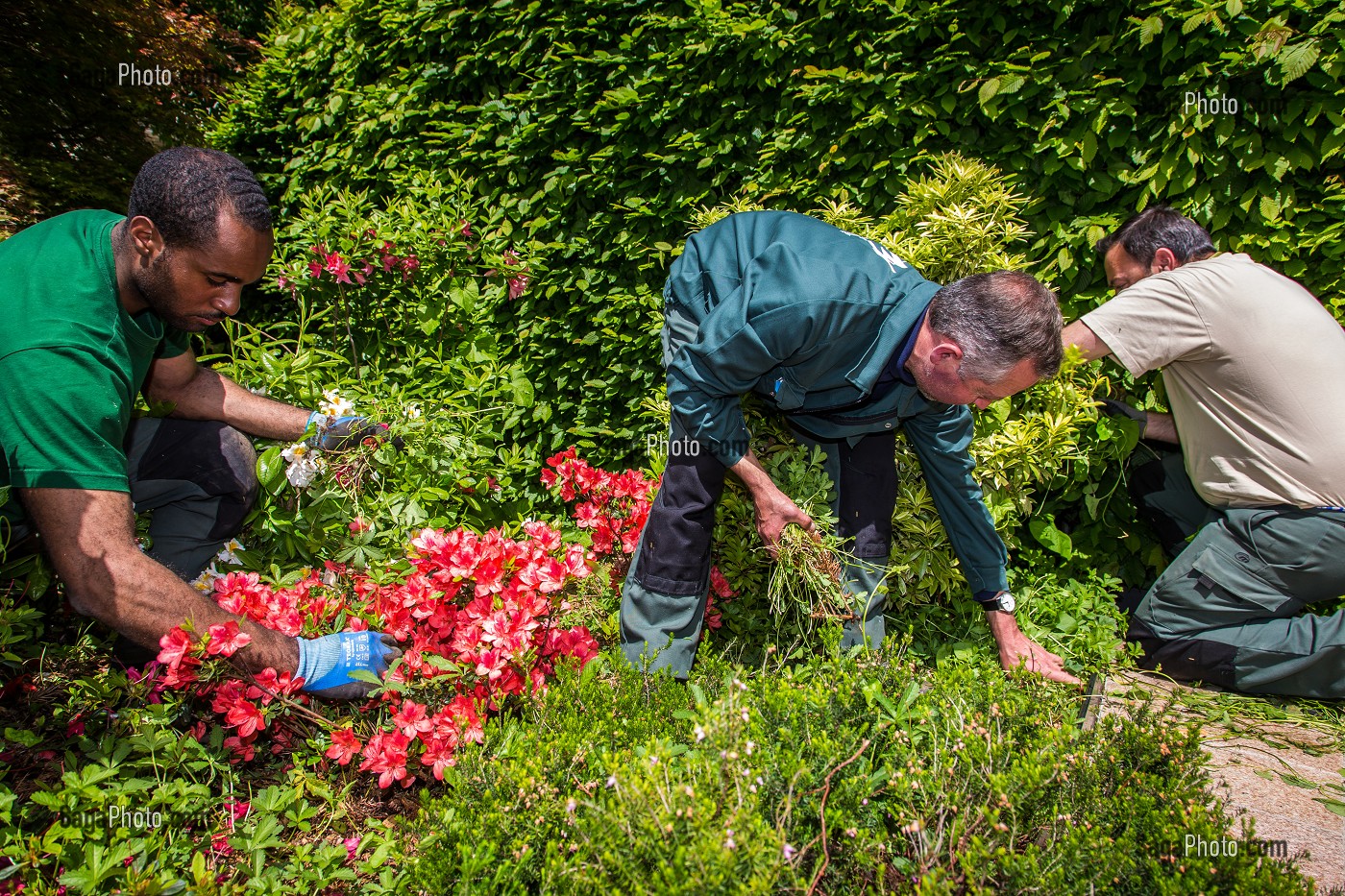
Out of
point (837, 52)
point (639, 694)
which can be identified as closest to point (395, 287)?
point (837, 52)

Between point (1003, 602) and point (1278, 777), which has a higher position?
point (1003, 602)

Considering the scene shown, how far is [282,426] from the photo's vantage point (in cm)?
279

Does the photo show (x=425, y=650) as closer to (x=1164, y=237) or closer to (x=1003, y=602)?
(x=1003, y=602)

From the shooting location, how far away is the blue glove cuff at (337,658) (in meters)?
2.06

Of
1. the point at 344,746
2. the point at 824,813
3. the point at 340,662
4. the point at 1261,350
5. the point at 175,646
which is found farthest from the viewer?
the point at 1261,350

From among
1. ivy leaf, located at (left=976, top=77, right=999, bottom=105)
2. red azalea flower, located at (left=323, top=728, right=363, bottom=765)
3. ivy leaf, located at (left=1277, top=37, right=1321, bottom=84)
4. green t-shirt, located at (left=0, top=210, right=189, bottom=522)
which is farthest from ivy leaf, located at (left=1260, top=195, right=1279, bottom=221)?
green t-shirt, located at (left=0, top=210, right=189, bottom=522)

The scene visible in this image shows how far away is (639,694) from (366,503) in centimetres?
146

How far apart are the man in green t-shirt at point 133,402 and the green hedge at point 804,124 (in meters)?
1.57

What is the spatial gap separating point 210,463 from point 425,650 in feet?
3.68

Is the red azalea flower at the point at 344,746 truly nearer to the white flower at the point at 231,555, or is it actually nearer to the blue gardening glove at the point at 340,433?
the white flower at the point at 231,555

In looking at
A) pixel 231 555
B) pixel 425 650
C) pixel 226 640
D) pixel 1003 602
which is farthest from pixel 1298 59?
pixel 231 555

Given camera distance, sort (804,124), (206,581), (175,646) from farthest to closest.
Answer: (804,124)
(206,581)
(175,646)

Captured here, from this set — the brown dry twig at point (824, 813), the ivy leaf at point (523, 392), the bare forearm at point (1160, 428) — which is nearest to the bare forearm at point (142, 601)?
the brown dry twig at point (824, 813)

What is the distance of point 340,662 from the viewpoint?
212 cm
